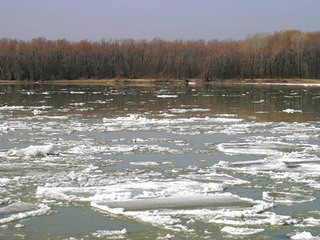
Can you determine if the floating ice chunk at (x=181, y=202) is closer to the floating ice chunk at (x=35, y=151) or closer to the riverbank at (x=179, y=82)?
the floating ice chunk at (x=35, y=151)

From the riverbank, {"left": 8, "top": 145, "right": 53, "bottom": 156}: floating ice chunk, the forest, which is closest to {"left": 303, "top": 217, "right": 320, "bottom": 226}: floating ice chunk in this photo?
{"left": 8, "top": 145, "right": 53, "bottom": 156}: floating ice chunk

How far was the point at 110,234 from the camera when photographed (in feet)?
19.7

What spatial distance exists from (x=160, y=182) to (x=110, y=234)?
2.64 metres

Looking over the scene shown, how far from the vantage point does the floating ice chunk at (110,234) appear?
5.93 m

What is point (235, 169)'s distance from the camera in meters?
9.73

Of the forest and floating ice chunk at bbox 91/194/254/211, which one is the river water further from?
the forest

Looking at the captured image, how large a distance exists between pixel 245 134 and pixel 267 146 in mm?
2543

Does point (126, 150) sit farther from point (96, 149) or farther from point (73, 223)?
point (73, 223)

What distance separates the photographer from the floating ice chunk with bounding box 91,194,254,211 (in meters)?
7.11

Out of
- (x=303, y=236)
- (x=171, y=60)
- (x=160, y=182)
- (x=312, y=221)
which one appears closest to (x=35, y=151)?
(x=160, y=182)

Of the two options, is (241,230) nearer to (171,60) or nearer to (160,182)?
(160,182)

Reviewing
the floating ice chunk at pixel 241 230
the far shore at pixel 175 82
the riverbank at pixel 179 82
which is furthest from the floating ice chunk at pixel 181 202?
the riverbank at pixel 179 82

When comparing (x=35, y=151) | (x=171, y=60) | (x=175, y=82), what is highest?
(x=171, y=60)

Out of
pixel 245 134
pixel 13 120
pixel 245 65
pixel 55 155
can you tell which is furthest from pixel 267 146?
pixel 245 65
